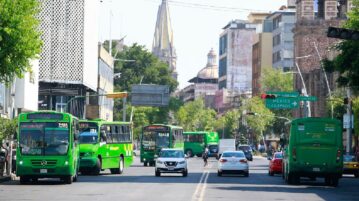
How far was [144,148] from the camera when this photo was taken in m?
78.9

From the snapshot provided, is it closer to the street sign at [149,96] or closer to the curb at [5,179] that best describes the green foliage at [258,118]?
the street sign at [149,96]

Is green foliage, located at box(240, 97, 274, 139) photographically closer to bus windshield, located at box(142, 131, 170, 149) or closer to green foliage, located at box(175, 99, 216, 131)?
green foliage, located at box(175, 99, 216, 131)

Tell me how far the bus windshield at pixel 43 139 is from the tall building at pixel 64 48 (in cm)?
4637

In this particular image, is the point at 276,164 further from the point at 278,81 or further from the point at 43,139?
the point at 278,81

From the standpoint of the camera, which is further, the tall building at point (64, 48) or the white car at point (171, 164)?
the tall building at point (64, 48)

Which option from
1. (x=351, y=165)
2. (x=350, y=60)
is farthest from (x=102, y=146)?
(x=351, y=165)

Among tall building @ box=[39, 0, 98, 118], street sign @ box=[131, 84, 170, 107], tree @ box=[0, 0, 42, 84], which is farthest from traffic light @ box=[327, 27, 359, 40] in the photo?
street sign @ box=[131, 84, 170, 107]

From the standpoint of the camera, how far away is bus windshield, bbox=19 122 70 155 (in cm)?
4209

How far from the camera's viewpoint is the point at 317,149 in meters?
45.0

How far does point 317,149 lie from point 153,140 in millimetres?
36013

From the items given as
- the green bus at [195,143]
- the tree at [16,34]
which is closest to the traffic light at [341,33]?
the tree at [16,34]

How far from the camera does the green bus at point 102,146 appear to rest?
53.5 m

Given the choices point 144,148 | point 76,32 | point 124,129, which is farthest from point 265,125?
point 124,129

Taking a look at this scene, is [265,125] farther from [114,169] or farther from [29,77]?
[114,169]
